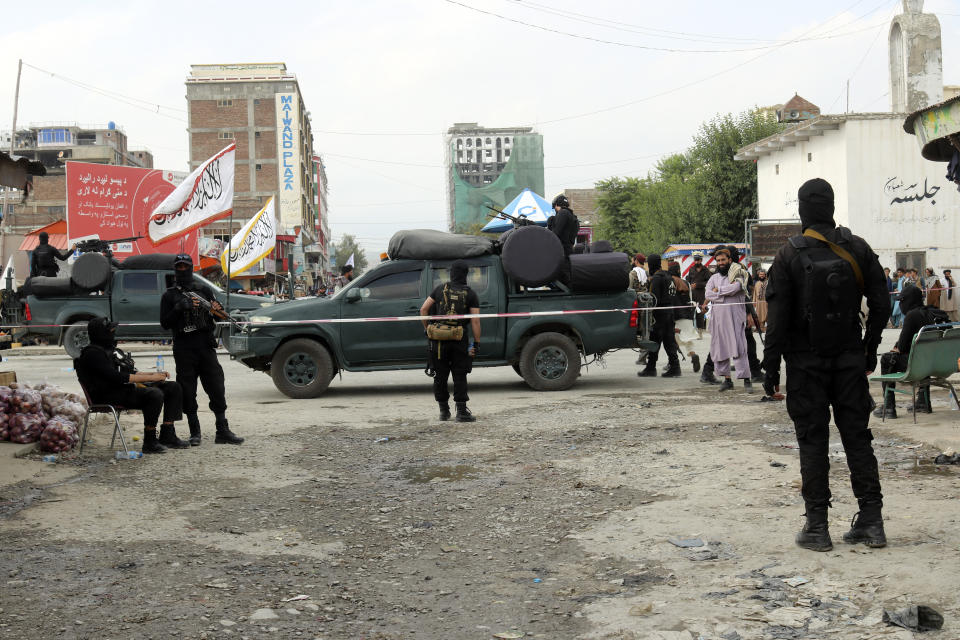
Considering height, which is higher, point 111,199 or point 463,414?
point 111,199

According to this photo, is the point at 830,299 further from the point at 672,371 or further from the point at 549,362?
the point at 672,371

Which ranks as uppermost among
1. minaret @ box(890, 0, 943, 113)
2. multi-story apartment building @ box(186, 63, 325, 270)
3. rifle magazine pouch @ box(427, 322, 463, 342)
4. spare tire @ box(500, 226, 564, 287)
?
multi-story apartment building @ box(186, 63, 325, 270)

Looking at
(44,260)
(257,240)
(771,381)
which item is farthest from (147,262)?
(771,381)

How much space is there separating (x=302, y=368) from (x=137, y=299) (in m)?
8.49

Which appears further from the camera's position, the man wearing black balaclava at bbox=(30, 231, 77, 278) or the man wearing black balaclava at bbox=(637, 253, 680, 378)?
the man wearing black balaclava at bbox=(30, 231, 77, 278)

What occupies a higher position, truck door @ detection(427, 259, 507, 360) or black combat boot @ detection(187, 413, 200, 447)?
truck door @ detection(427, 259, 507, 360)

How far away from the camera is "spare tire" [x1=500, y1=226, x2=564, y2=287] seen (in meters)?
12.5

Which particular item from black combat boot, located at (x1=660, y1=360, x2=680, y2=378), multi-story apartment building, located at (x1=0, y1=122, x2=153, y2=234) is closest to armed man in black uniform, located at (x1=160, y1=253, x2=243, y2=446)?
black combat boot, located at (x1=660, y1=360, x2=680, y2=378)

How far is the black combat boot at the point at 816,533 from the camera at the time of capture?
16.3ft

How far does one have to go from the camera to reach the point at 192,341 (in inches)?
357

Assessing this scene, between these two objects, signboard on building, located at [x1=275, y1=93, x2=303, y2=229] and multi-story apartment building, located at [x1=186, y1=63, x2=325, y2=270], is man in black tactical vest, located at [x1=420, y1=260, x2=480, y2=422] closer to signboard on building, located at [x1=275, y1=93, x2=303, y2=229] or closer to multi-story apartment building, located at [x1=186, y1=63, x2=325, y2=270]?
signboard on building, located at [x1=275, y1=93, x2=303, y2=229]

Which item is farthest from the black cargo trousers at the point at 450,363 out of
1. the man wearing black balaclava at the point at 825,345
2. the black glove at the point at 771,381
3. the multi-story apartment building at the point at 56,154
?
the multi-story apartment building at the point at 56,154

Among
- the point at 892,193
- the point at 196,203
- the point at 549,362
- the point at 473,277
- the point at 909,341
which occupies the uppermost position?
the point at 892,193

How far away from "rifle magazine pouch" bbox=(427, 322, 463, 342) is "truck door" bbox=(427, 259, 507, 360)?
2.52 metres
